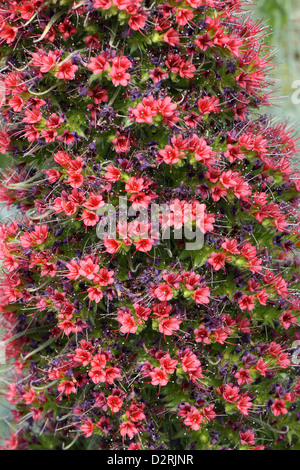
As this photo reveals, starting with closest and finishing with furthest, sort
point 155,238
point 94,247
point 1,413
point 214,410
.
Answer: point 155,238 < point 94,247 < point 214,410 < point 1,413

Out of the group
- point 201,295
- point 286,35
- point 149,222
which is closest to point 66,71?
point 149,222

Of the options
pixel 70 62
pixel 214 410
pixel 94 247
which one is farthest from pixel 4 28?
pixel 214 410

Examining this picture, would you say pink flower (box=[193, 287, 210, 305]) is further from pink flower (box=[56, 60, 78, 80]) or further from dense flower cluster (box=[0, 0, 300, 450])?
pink flower (box=[56, 60, 78, 80])

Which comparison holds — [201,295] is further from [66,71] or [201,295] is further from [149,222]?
[66,71]

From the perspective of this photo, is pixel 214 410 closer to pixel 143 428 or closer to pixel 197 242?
pixel 143 428

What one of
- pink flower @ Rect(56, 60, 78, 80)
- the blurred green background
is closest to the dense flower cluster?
pink flower @ Rect(56, 60, 78, 80)

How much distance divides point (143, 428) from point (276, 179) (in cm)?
123

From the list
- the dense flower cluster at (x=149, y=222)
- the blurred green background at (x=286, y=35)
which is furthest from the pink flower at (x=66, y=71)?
the blurred green background at (x=286, y=35)

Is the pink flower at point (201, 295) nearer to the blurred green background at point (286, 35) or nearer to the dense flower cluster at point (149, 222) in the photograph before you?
the dense flower cluster at point (149, 222)

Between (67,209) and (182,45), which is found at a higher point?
(182,45)

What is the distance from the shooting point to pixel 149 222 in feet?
6.34

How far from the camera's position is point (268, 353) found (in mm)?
2135

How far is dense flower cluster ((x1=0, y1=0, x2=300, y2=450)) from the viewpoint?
6.27 ft

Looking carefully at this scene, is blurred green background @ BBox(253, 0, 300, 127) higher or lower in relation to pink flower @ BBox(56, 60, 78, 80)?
lower
